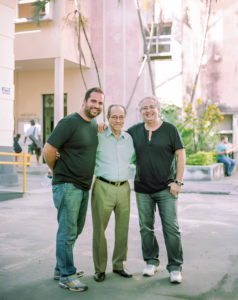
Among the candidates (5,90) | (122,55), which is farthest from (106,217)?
(122,55)

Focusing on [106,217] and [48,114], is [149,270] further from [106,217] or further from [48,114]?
[48,114]

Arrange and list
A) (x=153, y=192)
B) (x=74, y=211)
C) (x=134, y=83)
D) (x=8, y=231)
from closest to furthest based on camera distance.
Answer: (x=74, y=211), (x=153, y=192), (x=8, y=231), (x=134, y=83)

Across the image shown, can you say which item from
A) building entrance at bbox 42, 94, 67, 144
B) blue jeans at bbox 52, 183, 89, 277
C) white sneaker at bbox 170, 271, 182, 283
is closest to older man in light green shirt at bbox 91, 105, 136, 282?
blue jeans at bbox 52, 183, 89, 277

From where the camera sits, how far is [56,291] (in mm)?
3447

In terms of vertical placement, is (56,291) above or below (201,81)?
below

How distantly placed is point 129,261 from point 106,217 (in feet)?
2.63

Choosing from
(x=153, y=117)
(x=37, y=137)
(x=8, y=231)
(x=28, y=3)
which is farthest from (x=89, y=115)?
(x=28, y=3)

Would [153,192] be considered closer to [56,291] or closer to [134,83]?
[56,291]

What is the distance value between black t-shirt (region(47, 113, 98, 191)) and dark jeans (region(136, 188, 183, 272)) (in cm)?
70

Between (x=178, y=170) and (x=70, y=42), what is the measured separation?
41.3ft

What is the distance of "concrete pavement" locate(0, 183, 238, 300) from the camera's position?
11.1 ft

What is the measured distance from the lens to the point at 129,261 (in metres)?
4.33

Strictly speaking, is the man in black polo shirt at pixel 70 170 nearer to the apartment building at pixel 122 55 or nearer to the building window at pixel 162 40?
the apartment building at pixel 122 55

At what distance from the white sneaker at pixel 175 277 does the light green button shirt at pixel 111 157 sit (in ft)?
3.39
